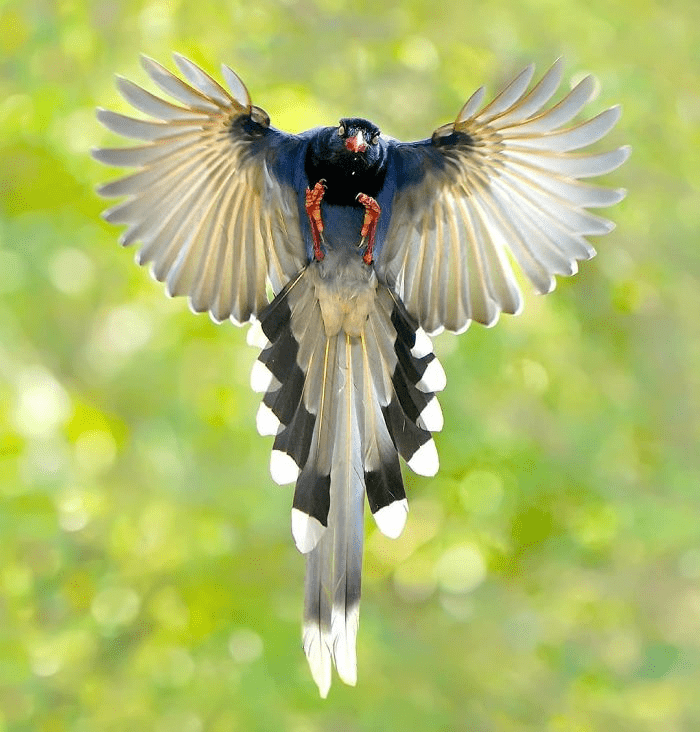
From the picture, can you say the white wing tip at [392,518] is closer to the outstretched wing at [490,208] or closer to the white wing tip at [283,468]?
the white wing tip at [283,468]

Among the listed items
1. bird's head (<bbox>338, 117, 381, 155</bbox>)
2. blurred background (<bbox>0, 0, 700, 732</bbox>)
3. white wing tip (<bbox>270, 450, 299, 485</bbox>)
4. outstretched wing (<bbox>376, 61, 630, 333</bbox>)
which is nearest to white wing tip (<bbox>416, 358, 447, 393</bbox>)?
outstretched wing (<bbox>376, 61, 630, 333</bbox>)

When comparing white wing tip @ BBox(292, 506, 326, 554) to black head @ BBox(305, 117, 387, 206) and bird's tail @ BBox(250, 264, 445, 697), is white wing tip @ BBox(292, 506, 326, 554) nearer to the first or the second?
bird's tail @ BBox(250, 264, 445, 697)

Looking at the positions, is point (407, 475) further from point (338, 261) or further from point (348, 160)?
point (348, 160)

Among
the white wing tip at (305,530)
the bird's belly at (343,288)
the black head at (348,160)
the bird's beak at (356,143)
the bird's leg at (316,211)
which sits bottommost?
the white wing tip at (305,530)

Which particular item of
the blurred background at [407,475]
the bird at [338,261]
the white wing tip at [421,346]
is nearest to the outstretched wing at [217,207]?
the bird at [338,261]

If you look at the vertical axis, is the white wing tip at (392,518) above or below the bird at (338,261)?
below

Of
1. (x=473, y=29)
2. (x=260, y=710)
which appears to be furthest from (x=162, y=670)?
(x=473, y=29)
